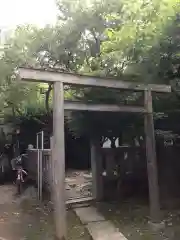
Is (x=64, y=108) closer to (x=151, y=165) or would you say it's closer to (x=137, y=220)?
(x=151, y=165)

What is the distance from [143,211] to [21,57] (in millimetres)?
6884

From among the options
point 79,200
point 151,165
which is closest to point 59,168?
point 151,165

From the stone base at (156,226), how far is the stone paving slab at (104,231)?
812mm

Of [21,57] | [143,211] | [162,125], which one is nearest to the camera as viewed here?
[143,211]

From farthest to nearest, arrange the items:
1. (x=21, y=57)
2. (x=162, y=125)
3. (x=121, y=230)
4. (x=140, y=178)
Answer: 1. (x=21, y=57)
2. (x=140, y=178)
3. (x=162, y=125)
4. (x=121, y=230)

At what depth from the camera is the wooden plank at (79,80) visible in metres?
6.28

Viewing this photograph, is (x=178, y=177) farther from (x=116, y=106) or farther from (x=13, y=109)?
(x=13, y=109)

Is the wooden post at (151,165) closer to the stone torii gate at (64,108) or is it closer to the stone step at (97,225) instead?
Result: the stone torii gate at (64,108)

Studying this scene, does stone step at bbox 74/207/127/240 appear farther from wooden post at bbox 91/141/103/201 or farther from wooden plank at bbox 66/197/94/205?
wooden post at bbox 91/141/103/201

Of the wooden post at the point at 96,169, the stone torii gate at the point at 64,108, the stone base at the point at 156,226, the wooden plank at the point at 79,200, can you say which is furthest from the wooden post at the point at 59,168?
the wooden post at the point at 96,169

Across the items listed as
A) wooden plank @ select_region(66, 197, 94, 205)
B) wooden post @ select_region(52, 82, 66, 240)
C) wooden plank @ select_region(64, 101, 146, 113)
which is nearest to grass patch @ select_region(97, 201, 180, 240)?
wooden plank @ select_region(66, 197, 94, 205)

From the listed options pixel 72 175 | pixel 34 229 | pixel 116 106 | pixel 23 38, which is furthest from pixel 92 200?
pixel 23 38

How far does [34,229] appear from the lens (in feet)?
24.6

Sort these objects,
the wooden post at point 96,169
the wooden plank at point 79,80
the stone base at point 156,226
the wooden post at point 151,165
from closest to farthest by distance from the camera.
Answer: the wooden plank at point 79,80 → the stone base at point 156,226 → the wooden post at point 151,165 → the wooden post at point 96,169
